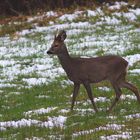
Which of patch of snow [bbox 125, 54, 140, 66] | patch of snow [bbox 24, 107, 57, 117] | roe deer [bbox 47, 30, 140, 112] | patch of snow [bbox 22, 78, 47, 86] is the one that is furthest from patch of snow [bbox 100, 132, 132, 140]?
patch of snow [bbox 125, 54, 140, 66]

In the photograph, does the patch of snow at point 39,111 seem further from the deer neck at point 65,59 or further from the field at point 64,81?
the deer neck at point 65,59

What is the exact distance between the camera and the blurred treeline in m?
30.5

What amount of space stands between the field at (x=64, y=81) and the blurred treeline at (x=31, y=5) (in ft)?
6.20

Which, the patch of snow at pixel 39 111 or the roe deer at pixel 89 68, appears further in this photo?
the patch of snow at pixel 39 111

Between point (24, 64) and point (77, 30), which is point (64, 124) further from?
point (77, 30)

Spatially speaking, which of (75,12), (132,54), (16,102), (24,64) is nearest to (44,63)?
(24,64)

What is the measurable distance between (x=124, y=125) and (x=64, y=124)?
116cm

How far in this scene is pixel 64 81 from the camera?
15359mm

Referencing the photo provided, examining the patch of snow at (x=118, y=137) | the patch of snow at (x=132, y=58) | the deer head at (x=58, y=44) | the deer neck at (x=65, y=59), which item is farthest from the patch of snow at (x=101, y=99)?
the patch of snow at (x=132, y=58)

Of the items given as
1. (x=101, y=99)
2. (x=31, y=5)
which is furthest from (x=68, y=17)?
(x=101, y=99)

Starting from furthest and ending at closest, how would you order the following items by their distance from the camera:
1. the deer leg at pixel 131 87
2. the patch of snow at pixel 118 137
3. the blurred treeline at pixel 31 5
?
the blurred treeline at pixel 31 5 → the deer leg at pixel 131 87 → the patch of snow at pixel 118 137

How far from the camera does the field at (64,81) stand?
9.74 meters

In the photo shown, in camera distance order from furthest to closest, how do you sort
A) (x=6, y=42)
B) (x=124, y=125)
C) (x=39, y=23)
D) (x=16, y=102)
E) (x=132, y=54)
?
1. (x=39, y=23)
2. (x=6, y=42)
3. (x=132, y=54)
4. (x=16, y=102)
5. (x=124, y=125)

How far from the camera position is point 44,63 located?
18.6 metres
